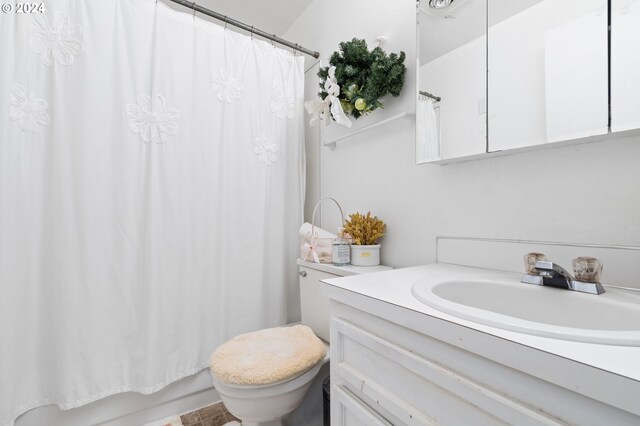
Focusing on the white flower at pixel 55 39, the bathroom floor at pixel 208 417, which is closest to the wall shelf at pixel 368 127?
the white flower at pixel 55 39

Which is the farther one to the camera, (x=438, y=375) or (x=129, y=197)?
(x=129, y=197)

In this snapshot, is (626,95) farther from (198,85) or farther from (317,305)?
(198,85)

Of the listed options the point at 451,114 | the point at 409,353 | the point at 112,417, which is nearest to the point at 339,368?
the point at 409,353

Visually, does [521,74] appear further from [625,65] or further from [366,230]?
[366,230]

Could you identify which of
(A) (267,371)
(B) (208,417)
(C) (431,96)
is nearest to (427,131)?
(C) (431,96)

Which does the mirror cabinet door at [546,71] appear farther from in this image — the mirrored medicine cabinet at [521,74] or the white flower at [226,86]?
the white flower at [226,86]

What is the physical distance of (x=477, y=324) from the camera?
1.46 feet

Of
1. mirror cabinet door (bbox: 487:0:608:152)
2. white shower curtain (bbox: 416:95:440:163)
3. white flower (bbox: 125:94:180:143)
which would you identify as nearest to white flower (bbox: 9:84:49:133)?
white flower (bbox: 125:94:180:143)

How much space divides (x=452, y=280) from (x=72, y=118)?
147 centimetres

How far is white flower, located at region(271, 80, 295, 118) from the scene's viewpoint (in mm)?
1585

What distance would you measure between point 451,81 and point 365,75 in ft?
1.21

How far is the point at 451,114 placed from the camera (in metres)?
0.96

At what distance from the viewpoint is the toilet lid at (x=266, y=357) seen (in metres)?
0.90

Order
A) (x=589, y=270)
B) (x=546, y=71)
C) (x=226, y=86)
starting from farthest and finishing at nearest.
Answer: (x=226, y=86)
(x=546, y=71)
(x=589, y=270)
